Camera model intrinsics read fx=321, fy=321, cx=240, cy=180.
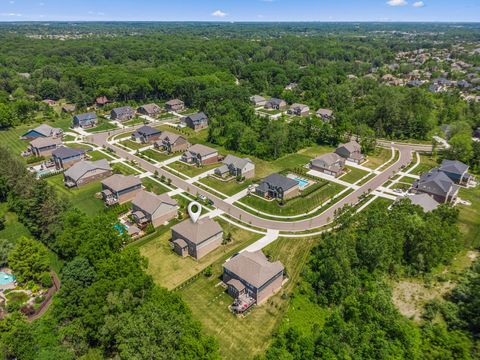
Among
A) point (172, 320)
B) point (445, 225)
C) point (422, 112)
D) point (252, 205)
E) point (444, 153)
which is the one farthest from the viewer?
point (422, 112)

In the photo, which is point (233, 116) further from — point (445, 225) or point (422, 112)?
point (445, 225)

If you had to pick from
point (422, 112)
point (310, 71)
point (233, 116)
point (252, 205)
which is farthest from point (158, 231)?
point (310, 71)

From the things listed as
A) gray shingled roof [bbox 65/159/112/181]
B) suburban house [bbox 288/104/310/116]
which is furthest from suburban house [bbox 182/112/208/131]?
gray shingled roof [bbox 65/159/112/181]

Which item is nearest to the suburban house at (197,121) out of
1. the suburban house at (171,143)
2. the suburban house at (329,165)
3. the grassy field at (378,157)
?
the suburban house at (171,143)

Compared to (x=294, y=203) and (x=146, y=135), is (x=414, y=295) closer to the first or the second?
(x=294, y=203)

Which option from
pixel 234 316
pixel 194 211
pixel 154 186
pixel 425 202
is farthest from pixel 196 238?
pixel 425 202

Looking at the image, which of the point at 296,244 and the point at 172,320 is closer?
the point at 172,320

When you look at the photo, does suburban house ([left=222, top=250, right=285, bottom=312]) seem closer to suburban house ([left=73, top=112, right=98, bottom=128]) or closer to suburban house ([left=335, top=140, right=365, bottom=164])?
suburban house ([left=335, top=140, right=365, bottom=164])
